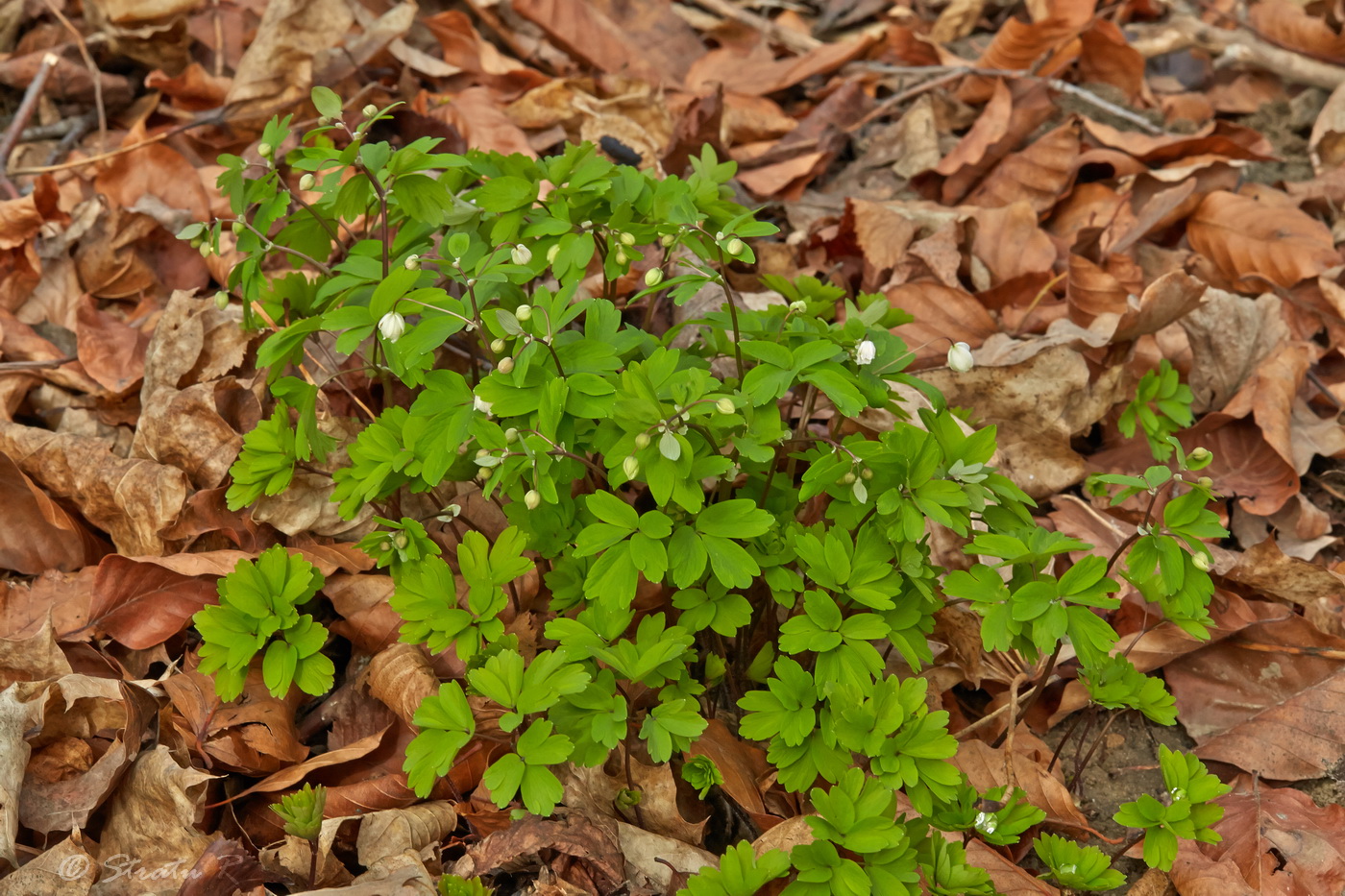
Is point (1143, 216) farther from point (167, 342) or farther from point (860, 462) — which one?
point (167, 342)

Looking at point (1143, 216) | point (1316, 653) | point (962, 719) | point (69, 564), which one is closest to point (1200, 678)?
point (1316, 653)

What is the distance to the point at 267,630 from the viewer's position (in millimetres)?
2123

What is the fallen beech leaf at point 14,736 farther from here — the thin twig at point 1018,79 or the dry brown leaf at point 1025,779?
the thin twig at point 1018,79

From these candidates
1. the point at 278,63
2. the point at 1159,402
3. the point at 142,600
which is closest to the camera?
the point at 142,600

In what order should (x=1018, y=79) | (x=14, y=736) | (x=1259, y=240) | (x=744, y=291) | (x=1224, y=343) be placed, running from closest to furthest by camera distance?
(x=14, y=736) < (x=1224, y=343) < (x=744, y=291) < (x=1259, y=240) < (x=1018, y=79)

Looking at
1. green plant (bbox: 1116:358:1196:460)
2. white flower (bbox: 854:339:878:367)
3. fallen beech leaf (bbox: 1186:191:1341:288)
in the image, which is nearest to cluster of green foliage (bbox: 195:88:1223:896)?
white flower (bbox: 854:339:878:367)

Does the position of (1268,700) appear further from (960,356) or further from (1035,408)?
(960,356)

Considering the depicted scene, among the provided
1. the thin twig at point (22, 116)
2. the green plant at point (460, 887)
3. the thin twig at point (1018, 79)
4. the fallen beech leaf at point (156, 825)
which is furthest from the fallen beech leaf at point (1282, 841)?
the thin twig at point (22, 116)

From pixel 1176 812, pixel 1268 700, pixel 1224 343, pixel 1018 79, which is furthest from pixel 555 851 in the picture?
pixel 1018 79

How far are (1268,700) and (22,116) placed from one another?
14.2ft

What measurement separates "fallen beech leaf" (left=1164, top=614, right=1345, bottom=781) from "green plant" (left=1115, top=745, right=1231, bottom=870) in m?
0.54

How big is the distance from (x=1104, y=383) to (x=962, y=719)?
1.17 metres

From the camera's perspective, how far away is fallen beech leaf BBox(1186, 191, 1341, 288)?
350 centimetres

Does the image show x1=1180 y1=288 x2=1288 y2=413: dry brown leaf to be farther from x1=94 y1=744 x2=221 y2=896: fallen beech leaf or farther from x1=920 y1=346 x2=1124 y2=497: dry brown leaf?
x1=94 y1=744 x2=221 y2=896: fallen beech leaf
